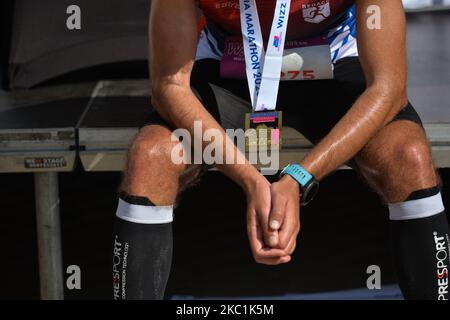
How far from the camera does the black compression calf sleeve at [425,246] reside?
5.91 feet

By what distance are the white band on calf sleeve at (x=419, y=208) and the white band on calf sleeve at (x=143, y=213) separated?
0.52 m

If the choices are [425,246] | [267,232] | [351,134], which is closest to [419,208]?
[425,246]

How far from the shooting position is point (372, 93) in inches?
74.7

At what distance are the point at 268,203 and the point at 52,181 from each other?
82cm

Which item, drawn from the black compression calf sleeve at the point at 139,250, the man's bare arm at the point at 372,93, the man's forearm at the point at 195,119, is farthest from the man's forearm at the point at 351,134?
the black compression calf sleeve at the point at 139,250

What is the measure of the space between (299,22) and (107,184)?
120cm

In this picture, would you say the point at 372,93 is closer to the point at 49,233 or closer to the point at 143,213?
the point at 143,213

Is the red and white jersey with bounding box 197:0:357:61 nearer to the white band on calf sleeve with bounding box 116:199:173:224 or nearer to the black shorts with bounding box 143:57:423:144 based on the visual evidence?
the black shorts with bounding box 143:57:423:144

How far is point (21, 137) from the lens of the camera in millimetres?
2393

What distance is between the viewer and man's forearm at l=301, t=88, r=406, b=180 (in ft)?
6.09

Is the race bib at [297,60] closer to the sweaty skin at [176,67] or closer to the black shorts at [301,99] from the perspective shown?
the black shorts at [301,99]

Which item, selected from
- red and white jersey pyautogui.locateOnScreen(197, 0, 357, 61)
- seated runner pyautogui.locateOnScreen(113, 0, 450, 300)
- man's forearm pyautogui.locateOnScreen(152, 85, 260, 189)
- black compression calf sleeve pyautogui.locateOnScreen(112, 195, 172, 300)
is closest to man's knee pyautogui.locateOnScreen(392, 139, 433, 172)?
seated runner pyautogui.locateOnScreen(113, 0, 450, 300)
